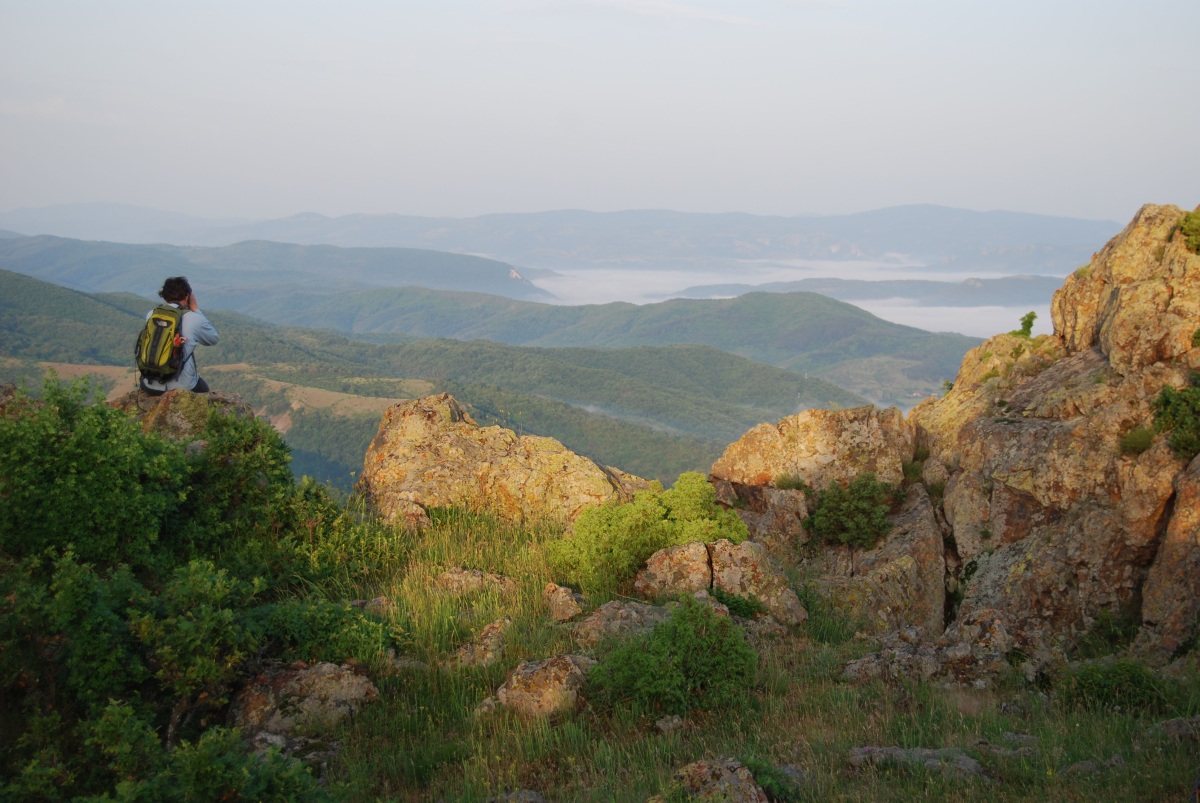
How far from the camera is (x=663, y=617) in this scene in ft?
26.7

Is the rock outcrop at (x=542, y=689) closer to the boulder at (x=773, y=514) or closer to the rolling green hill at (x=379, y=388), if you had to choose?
the boulder at (x=773, y=514)

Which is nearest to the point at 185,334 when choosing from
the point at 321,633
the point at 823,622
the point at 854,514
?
the point at 321,633

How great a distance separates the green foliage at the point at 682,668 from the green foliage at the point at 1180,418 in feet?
22.9

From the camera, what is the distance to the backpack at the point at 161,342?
403 inches

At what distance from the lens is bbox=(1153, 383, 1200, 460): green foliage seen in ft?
32.3

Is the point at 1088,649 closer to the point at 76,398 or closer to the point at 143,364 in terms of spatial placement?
the point at 76,398

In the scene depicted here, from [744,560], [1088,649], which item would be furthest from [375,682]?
[1088,649]

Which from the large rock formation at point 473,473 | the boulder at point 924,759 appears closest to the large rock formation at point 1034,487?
the boulder at point 924,759

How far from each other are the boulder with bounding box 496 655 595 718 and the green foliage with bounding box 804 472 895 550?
672cm

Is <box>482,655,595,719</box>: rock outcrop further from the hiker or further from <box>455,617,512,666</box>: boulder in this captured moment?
the hiker

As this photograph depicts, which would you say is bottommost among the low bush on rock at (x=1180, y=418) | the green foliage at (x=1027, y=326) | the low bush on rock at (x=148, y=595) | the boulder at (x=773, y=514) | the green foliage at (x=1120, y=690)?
the boulder at (x=773, y=514)

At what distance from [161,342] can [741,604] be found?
26.6 feet

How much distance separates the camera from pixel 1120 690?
6672mm

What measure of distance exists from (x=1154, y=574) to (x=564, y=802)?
806 cm
